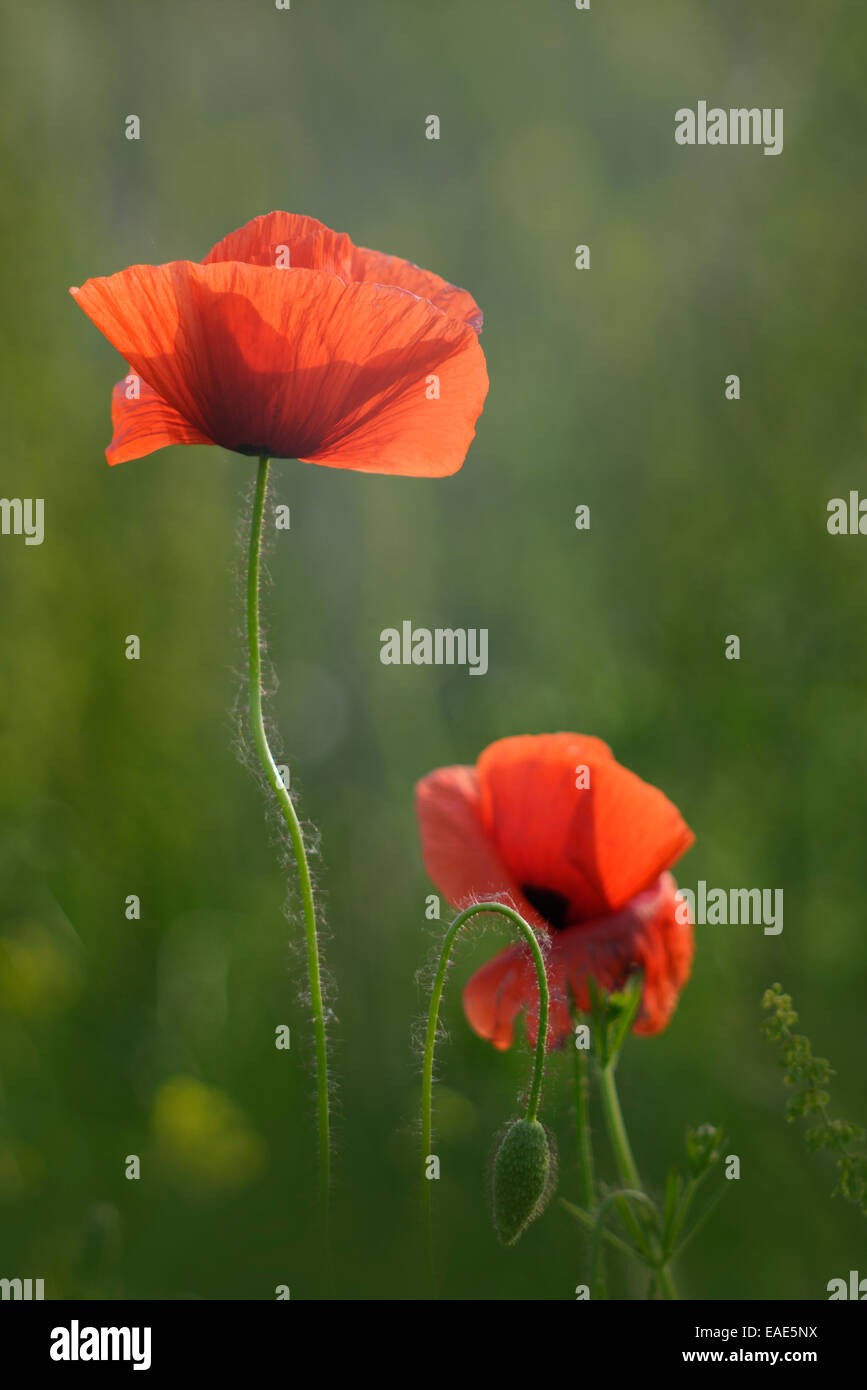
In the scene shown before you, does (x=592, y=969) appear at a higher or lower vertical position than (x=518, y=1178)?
higher

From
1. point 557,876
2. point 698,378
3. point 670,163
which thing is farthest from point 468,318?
point 670,163

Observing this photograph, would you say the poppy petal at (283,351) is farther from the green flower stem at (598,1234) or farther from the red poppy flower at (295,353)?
the green flower stem at (598,1234)

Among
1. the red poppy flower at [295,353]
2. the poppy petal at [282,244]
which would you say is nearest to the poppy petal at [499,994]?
the red poppy flower at [295,353]

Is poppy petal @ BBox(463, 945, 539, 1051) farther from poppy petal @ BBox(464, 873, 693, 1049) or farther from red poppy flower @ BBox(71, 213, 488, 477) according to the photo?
red poppy flower @ BBox(71, 213, 488, 477)

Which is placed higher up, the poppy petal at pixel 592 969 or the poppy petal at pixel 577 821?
the poppy petal at pixel 577 821

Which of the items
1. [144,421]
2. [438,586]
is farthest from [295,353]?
[438,586]

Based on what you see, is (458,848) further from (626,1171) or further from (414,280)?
(414,280)
